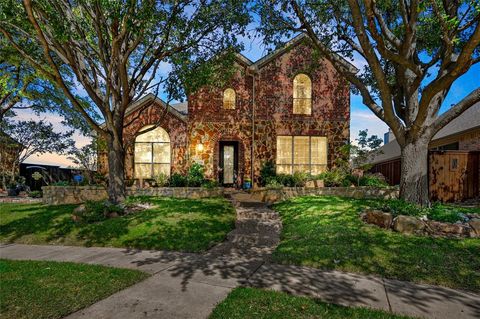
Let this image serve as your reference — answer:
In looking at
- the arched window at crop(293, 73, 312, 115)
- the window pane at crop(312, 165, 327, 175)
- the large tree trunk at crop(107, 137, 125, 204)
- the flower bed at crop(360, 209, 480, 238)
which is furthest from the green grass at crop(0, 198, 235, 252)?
the arched window at crop(293, 73, 312, 115)

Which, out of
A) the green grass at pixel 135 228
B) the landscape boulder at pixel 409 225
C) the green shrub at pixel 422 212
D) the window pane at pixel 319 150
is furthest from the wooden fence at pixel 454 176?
the green grass at pixel 135 228

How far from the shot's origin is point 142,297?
387cm

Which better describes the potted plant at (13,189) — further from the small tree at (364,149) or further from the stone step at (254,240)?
the small tree at (364,149)

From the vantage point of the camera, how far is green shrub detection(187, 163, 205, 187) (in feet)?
47.0

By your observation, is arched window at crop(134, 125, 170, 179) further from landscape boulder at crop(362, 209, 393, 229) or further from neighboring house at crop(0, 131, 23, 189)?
landscape boulder at crop(362, 209, 393, 229)

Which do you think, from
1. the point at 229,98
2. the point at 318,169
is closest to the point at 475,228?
the point at 318,169

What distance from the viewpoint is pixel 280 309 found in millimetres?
3506

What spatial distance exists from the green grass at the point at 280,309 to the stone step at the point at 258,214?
612cm

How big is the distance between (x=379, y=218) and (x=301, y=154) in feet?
30.6

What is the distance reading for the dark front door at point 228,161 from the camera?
17.0 meters

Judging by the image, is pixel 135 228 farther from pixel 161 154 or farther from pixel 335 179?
pixel 335 179

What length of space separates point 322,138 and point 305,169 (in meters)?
2.06

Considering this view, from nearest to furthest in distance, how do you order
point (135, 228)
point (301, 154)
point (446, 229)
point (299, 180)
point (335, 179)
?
point (446, 229), point (135, 228), point (335, 179), point (299, 180), point (301, 154)

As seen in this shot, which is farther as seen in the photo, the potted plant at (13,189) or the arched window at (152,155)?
the arched window at (152,155)
